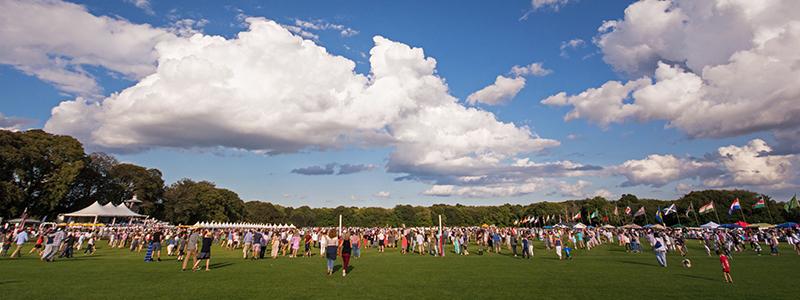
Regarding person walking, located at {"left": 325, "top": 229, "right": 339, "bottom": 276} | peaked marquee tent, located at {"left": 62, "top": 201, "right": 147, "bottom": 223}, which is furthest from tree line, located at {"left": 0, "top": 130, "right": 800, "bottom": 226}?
person walking, located at {"left": 325, "top": 229, "right": 339, "bottom": 276}

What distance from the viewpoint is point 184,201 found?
87562mm

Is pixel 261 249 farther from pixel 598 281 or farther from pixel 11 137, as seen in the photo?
pixel 11 137

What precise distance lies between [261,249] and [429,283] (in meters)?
15.2

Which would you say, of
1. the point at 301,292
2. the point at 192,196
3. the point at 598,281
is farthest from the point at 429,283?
the point at 192,196

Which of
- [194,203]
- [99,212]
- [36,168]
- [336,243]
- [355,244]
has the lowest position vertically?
[355,244]

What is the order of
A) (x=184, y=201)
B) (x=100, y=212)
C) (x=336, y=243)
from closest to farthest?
(x=336, y=243) → (x=100, y=212) → (x=184, y=201)

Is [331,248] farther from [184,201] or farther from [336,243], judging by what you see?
[184,201]

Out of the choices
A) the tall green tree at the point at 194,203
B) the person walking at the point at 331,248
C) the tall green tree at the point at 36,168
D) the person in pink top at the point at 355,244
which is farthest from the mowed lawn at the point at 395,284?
the tall green tree at the point at 194,203

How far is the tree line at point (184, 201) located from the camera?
172 ft

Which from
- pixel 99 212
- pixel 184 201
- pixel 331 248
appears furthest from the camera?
A: pixel 184 201

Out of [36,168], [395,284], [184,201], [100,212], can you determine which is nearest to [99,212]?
[100,212]

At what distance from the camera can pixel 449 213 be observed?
15638 centimetres

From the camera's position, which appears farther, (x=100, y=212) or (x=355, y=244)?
(x=100, y=212)

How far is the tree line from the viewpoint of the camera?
2068 inches
